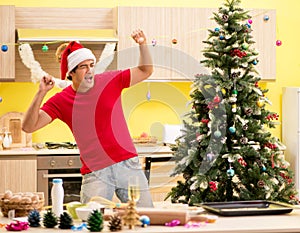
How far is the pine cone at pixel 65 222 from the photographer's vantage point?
9.79 feet

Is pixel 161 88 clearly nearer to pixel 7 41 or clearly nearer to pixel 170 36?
pixel 170 36

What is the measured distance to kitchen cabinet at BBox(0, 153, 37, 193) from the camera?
19.8 ft

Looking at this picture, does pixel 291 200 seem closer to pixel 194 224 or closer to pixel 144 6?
pixel 194 224

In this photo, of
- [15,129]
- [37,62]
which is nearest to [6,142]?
[15,129]

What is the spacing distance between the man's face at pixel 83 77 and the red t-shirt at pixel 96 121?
0.10 ft

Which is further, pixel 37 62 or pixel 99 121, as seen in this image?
pixel 37 62

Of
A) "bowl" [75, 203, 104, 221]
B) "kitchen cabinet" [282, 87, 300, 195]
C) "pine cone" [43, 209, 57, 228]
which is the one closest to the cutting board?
"kitchen cabinet" [282, 87, 300, 195]

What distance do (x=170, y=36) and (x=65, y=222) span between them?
12.3ft

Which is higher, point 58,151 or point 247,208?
point 58,151

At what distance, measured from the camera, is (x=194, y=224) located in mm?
2994

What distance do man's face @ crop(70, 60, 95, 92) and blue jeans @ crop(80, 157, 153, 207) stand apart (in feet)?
1.59

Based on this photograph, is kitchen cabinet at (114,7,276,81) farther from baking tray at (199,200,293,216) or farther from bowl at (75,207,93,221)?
bowl at (75,207,93,221)

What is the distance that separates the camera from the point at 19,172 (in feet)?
19.8

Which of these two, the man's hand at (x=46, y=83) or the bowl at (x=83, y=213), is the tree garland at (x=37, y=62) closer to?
the man's hand at (x=46, y=83)
